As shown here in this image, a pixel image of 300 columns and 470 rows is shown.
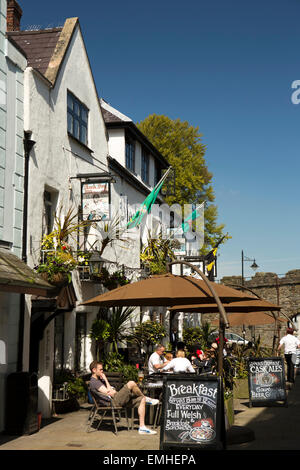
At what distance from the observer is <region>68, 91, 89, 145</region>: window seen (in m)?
15.4

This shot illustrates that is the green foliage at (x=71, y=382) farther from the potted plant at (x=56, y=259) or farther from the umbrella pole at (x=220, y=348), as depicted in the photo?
the umbrella pole at (x=220, y=348)

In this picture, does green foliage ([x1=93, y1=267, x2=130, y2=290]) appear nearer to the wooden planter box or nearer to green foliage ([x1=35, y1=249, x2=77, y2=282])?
green foliage ([x1=35, y1=249, x2=77, y2=282])

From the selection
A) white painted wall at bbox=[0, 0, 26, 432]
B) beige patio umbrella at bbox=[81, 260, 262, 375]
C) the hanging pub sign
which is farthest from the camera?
the hanging pub sign

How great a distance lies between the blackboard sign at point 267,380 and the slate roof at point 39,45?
8607 mm

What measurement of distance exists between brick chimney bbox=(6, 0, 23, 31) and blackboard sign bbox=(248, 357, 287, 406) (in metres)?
11.4

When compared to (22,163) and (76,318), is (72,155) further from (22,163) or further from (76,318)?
(76,318)

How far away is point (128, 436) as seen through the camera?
9906 mm

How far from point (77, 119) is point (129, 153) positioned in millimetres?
6423

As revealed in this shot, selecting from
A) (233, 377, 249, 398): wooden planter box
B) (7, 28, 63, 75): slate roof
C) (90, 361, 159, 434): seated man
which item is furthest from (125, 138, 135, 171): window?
(90, 361, 159, 434): seated man

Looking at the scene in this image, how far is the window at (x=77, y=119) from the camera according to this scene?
607 inches

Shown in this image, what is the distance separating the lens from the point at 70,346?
569 inches

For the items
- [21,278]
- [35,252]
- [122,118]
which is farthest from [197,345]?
[21,278]

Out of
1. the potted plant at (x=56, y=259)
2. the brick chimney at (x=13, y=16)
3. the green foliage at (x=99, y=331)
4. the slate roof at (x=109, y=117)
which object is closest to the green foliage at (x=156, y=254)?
the slate roof at (x=109, y=117)

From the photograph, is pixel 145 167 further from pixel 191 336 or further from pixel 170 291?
pixel 170 291
